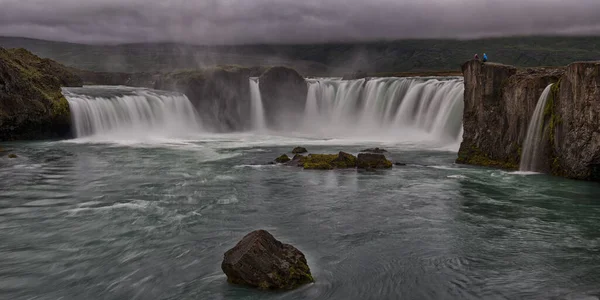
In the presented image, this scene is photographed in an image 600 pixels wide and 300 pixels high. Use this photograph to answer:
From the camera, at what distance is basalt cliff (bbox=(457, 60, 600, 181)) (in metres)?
24.5

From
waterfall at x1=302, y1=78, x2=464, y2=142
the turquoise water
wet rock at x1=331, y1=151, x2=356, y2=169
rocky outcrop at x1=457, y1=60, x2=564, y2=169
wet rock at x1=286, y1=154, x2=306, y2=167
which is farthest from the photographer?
waterfall at x1=302, y1=78, x2=464, y2=142

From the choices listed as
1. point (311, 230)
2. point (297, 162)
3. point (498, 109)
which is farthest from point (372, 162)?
point (311, 230)

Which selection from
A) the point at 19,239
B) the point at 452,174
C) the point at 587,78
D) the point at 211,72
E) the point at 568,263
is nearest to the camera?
the point at 568,263

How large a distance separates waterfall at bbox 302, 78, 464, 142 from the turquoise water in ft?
57.1

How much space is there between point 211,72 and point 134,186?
153 feet

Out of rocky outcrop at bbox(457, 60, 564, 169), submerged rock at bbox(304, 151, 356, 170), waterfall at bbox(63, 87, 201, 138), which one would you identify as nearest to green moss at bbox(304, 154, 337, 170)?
submerged rock at bbox(304, 151, 356, 170)

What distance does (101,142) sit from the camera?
1825 inches

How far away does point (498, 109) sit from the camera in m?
32.5

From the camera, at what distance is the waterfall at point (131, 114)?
168 feet

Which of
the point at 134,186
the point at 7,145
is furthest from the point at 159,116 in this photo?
the point at 134,186

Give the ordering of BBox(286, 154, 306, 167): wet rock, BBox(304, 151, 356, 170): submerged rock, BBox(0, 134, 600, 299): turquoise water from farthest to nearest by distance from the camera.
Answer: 1. BBox(286, 154, 306, 167): wet rock
2. BBox(304, 151, 356, 170): submerged rock
3. BBox(0, 134, 600, 299): turquoise water

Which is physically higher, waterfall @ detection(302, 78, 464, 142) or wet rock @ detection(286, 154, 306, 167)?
waterfall @ detection(302, 78, 464, 142)

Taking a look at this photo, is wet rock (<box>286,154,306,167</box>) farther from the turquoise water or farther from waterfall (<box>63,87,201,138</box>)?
waterfall (<box>63,87,201,138</box>)

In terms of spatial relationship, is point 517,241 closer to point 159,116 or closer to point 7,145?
point 7,145
